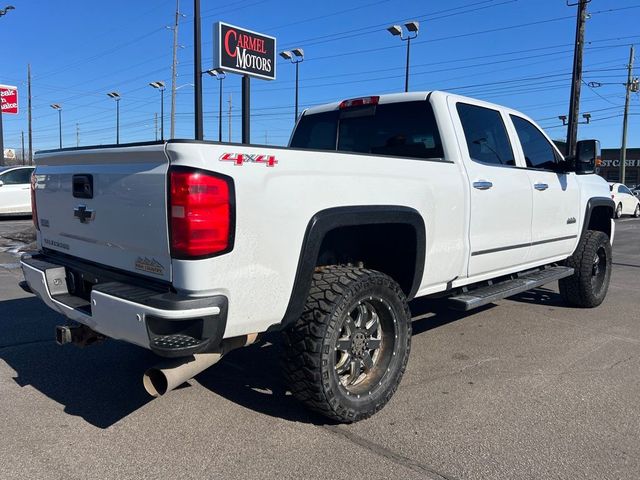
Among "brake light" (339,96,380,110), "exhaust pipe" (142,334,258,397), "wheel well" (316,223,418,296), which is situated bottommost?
"exhaust pipe" (142,334,258,397)

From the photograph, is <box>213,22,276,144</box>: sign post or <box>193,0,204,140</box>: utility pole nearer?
<box>193,0,204,140</box>: utility pole

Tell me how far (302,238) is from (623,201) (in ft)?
83.2

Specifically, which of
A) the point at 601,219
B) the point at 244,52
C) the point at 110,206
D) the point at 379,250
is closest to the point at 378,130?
the point at 379,250

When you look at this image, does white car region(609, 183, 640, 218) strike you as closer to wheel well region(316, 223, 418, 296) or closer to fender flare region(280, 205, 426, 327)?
wheel well region(316, 223, 418, 296)

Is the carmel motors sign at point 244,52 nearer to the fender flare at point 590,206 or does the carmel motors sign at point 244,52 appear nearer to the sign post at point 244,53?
the sign post at point 244,53

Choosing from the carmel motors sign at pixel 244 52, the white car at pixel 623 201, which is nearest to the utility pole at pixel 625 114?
the white car at pixel 623 201

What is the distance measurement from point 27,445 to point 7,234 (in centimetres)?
1153

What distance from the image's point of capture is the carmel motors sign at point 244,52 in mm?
18109

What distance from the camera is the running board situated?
13.9 feet

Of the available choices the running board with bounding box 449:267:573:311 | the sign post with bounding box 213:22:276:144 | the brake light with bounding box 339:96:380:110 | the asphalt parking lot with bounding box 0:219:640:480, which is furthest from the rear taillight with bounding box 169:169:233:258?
the sign post with bounding box 213:22:276:144

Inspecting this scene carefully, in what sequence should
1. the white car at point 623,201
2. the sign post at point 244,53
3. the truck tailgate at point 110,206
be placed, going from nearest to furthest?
Answer: the truck tailgate at point 110,206
the sign post at point 244,53
the white car at point 623,201

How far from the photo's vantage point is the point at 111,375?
4.21m

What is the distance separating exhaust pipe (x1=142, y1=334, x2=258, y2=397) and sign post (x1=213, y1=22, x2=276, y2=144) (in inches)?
575

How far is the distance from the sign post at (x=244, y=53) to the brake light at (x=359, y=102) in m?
12.2
